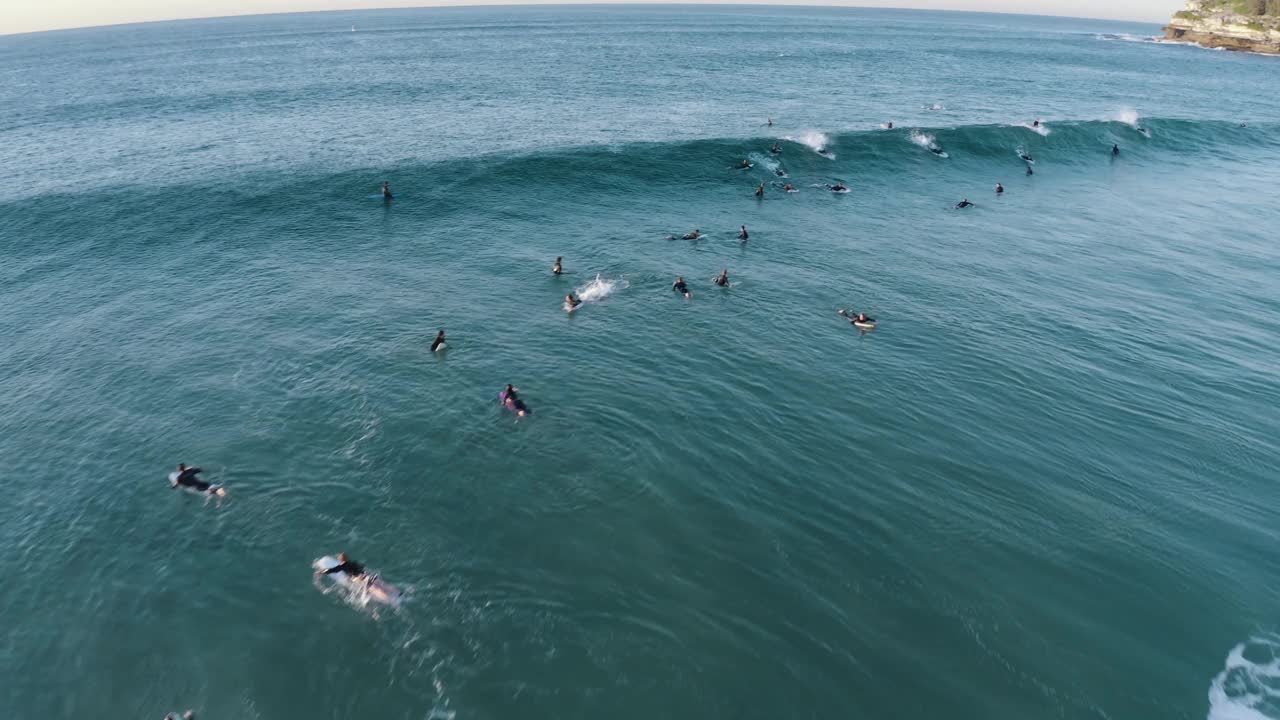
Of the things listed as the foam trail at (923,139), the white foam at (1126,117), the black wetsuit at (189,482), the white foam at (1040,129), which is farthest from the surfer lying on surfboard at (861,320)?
the white foam at (1126,117)

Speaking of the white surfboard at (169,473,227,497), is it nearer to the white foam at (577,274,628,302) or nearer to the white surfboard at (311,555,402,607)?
the white surfboard at (311,555,402,607)

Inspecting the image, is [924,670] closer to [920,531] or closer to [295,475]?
[920,531]

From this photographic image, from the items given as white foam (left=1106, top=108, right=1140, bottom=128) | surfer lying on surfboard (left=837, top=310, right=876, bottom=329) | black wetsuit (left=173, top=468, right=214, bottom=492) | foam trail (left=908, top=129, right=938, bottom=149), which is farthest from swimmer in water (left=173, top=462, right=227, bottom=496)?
white foam (left=1106, top=108, right=1140, bottom=128)

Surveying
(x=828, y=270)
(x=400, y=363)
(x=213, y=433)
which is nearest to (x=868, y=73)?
(x=828, y=270)

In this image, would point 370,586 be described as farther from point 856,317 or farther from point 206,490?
point 856,317

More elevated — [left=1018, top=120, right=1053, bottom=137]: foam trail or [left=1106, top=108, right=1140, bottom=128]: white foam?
[left=1106, top=108, right=1140, bottom=128]: white foam

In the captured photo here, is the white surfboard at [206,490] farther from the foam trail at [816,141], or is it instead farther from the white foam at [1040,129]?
the white foam at [1040,129]

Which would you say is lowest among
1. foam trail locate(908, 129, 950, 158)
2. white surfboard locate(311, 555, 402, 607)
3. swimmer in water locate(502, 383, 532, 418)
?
white surfboard locate(311, 555, 402, 607)
